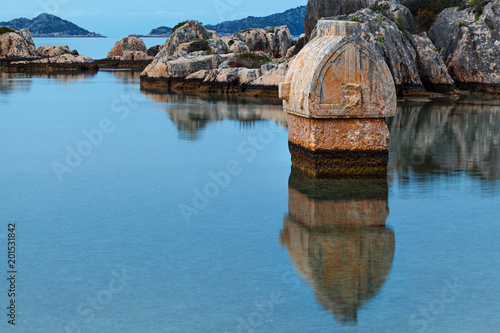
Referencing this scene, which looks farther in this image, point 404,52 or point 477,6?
point 477,6

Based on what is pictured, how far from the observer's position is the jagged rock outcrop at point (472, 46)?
28.0 meters

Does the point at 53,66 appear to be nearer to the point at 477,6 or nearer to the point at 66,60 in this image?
the point at 66,60

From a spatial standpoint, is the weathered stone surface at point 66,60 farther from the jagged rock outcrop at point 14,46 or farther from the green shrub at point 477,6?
the green shrub at point 477,6

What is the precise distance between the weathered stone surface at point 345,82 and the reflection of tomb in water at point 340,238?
3.59 ft

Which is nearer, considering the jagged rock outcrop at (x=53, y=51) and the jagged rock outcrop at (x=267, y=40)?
the jagged rock outcrop at (x=267, y=40)

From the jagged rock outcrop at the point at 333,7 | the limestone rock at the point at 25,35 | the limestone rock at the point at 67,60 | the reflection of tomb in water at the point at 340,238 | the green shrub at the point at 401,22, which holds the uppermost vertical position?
the limestone rock at the point at 25,35

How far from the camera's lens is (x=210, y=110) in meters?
21.2

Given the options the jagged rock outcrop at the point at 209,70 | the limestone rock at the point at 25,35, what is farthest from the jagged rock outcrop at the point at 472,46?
the limestone rock at the point at 25,35

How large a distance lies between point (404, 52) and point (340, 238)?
20.5 meters

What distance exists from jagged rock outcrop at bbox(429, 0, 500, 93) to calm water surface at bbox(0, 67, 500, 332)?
14804mm

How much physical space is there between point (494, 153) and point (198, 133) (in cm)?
673

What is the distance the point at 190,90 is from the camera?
100.0ft

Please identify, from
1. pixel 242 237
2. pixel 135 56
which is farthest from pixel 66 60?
pixel 242 237

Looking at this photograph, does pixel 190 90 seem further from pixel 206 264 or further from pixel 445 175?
pixel 206 264
